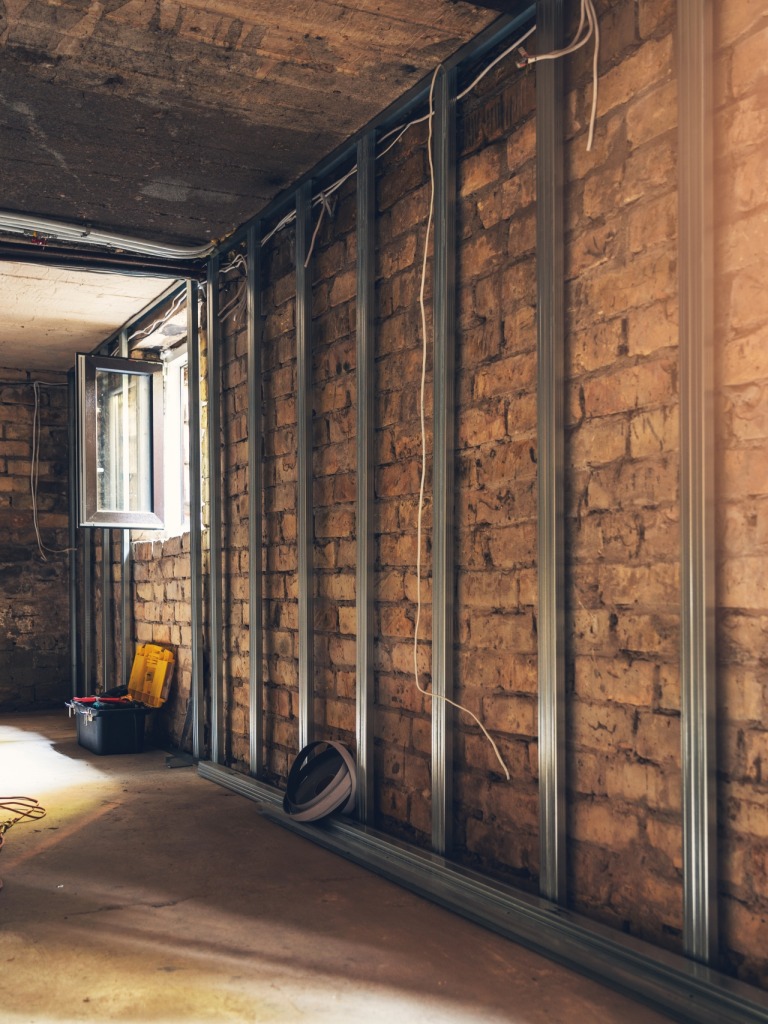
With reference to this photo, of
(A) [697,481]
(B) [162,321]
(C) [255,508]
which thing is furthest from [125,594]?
(A) [697,481]

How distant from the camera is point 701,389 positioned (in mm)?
2441

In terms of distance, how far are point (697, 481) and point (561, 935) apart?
4.08ft

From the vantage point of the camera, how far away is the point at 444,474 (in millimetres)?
3455

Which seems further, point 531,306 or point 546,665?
point 531,306

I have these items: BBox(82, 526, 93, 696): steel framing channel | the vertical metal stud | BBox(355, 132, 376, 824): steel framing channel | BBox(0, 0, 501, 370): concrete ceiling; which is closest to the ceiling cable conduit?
BBox(0, 0, 501, 370): concrete ceiling

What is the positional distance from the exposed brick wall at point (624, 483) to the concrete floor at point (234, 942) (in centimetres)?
39

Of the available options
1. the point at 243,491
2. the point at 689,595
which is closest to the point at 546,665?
the point at 689,595

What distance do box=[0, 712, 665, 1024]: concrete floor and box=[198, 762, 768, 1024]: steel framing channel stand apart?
0.14ft

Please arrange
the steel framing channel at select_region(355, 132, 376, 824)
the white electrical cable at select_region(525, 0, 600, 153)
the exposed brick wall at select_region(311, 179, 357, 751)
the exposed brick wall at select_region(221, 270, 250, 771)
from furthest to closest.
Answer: the exposed brick wall at select_region(221, 270, 250, 771) < the exposed brick wall at select_region(311, 179, 357, 751) < the steel framing channel at select_region(355, 132, 376, 824) < the white electrical cable at select_region(525, 0, 600, 153)

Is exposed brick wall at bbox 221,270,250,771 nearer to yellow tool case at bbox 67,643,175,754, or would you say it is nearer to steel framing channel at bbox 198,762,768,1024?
yellow tool case at bbox 67,643,175,754

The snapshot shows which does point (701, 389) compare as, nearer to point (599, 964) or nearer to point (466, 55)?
point (599, 964)

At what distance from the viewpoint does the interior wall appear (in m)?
2.39

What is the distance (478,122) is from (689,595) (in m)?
1.83

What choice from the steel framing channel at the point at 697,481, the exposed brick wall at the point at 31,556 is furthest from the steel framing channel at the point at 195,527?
the steel framing channel at the point at 697,481
